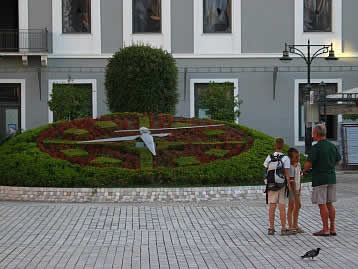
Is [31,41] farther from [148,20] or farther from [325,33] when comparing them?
[325,33]

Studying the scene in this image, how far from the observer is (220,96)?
2416cm

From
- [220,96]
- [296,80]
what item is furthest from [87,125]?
[296,80]

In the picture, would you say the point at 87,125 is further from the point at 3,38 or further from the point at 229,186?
the point at 3,38

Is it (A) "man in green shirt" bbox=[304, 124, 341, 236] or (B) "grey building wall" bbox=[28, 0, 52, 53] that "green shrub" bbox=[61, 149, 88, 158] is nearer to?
(A) "man in green shirt" bbox=[304, 124, 341, 236]

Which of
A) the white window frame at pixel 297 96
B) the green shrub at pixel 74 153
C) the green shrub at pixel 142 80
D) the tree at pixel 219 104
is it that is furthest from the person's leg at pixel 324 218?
the white window frame at pixel 297 96

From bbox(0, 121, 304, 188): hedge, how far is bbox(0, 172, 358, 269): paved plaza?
0.90 meters

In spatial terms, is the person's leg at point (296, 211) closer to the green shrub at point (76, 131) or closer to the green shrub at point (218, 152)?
the green shrub at point (218, 152)

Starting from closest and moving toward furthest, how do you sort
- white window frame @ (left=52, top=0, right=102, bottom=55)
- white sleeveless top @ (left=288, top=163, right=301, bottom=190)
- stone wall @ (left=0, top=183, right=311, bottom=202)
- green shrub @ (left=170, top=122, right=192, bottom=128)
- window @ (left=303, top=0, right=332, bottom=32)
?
1. white sleeveless top @ (left=288, top=163, right=301, bottom=190)
2. stone wall @ (left=0, top=183, right=311, bottom=202)
3. green shrub @ (left=170, top=122, right=192, bottom=128)
4. white window frame @ (left=52, top=0, right=102, bottom=55)
5. window @ (left=303, top=0, right=332, bottom=32)

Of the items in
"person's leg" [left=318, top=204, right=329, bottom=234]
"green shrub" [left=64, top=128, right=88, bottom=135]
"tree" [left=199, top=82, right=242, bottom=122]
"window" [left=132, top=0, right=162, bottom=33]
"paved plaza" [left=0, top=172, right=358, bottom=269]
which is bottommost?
"paved plaza" [left=0, top=172, right=358, bottom=269]

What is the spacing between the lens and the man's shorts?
39.5ft

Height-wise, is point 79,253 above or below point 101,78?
below

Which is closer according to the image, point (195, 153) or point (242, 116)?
point (195, 153)

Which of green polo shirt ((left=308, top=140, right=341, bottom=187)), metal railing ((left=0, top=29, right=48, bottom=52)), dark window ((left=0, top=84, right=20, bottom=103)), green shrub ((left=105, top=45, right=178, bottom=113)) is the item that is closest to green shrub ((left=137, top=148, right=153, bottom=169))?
green shrub ((left=105, top=45, right=178, bottom=113))

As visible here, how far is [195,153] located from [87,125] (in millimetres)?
3153
